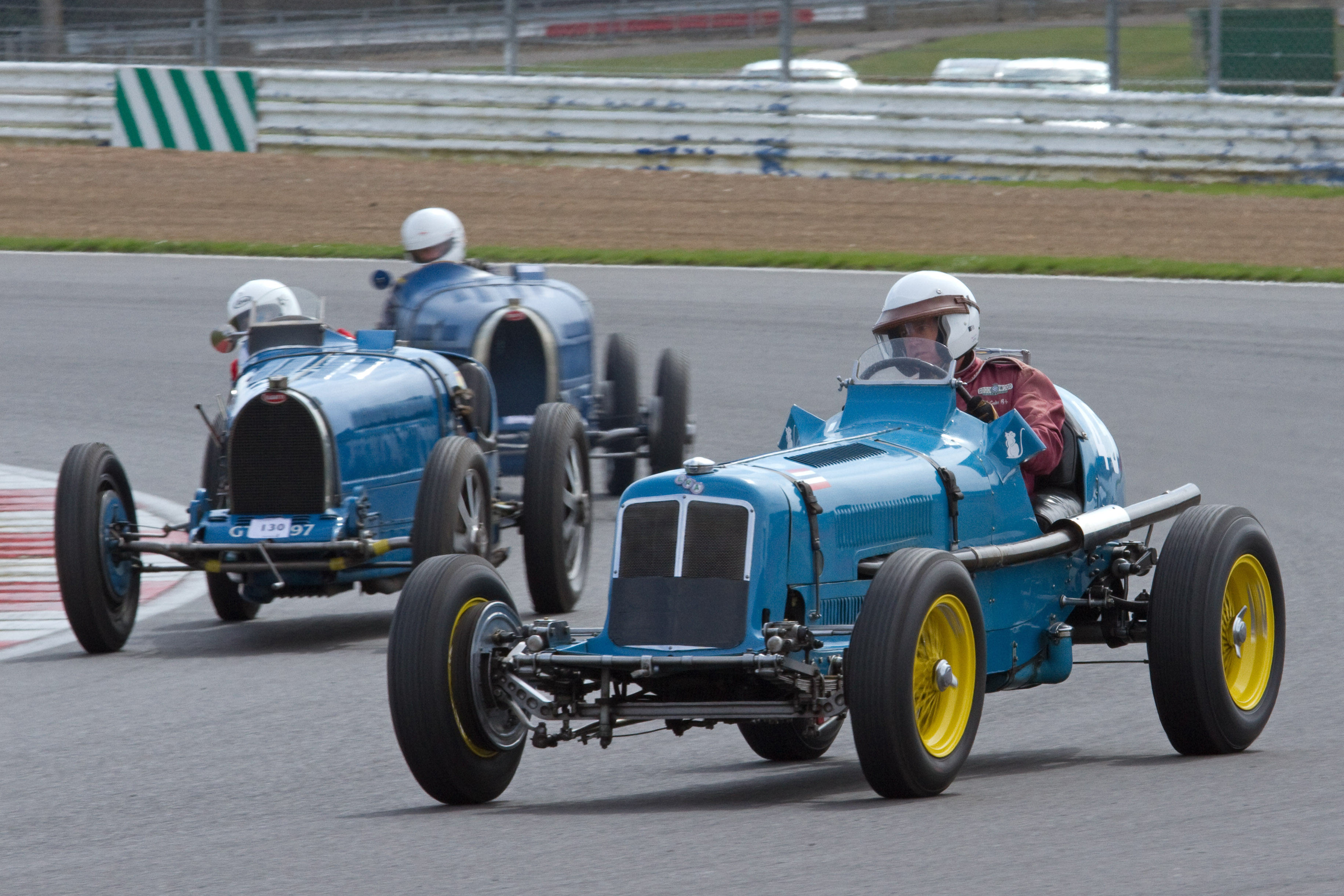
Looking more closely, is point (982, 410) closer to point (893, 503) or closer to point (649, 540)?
point (893, 503)

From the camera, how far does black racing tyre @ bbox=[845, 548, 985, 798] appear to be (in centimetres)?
507

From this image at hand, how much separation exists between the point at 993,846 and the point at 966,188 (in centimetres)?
1666

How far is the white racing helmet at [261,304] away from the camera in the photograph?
9.94 metres

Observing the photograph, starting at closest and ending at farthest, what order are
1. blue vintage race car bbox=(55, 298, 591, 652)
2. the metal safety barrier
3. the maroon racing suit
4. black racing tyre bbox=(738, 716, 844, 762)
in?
1. black racing tyre bbox=(738, 716, 844, 762)
2. the maroon racing suit
3. blue vintage race car bbox=(55, 298, 591, 652)
4. the metal safety barrier

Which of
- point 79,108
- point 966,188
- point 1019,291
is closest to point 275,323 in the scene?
point 1019,291

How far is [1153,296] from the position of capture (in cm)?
1638

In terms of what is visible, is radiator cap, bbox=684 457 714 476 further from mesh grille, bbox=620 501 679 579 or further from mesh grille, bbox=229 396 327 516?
mesh grille, bbox=229 396 327 516

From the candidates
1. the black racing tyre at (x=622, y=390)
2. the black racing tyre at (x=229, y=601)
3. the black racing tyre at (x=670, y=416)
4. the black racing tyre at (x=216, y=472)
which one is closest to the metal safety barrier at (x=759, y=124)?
the black racing tyre at (x=622, y=390)

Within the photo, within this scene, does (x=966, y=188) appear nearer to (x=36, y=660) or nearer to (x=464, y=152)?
(x=464, y=152)

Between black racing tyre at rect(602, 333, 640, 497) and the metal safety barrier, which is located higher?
the metal safety barrier

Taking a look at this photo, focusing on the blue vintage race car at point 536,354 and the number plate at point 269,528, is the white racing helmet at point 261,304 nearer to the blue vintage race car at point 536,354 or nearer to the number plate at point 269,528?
the blue vintage race car at point 536,354

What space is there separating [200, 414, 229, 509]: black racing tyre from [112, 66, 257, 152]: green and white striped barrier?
14270 millimetres

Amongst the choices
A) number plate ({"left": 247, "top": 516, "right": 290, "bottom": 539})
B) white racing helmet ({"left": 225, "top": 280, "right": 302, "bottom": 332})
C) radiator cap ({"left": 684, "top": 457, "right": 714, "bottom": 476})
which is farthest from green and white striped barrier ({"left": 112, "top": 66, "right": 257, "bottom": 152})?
radiator cap ({"left": 684, "top": 457, "right": 714, "bottom": 476})

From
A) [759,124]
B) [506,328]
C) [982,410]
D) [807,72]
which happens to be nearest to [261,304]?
[506,328]
